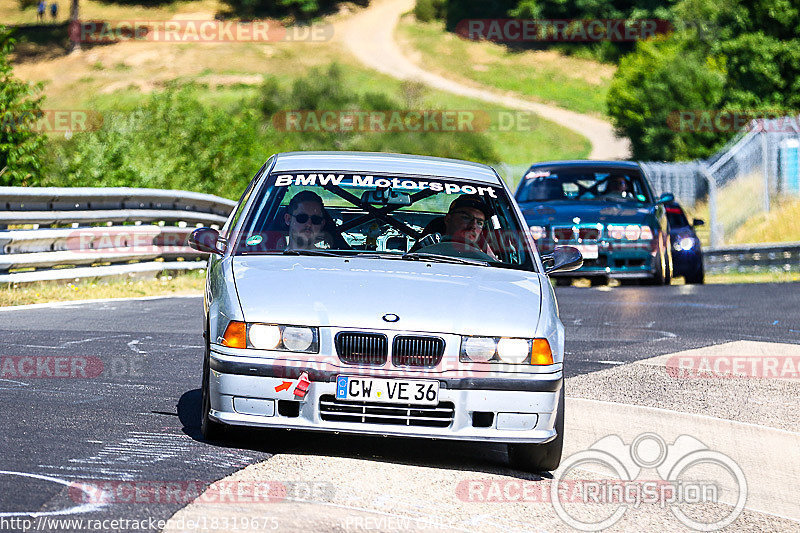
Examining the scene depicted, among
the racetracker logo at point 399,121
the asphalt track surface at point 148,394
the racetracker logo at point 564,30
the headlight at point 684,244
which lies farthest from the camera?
the racetracker logo at point 564,30

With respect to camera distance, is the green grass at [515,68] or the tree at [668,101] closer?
the tree at [668,101]

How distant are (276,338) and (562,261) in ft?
6.77

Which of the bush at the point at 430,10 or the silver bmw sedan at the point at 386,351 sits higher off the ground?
A: the bush at the point at 430,10

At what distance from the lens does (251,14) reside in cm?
10619

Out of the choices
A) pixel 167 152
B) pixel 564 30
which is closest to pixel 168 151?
pixel 167 152

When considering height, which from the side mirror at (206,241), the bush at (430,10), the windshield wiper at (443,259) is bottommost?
the windshield wiper at (443,259)

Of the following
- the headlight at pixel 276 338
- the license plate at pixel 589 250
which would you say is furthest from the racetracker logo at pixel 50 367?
the license plate at pixel 589 250

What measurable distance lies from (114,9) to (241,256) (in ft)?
344

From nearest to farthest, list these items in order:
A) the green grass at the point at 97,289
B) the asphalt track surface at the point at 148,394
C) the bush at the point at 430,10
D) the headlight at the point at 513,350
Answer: the asphalt track surface at the point at 148,394, the headlight at the point at 513,350, the green grass at the point at 97,289, the bush at the point at 430,10

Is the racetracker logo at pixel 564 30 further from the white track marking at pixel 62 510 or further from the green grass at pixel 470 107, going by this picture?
the white track marking at pixel 62 510

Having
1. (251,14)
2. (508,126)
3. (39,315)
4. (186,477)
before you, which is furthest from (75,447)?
(251,14)

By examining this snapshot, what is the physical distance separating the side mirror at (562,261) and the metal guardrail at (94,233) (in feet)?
24.4

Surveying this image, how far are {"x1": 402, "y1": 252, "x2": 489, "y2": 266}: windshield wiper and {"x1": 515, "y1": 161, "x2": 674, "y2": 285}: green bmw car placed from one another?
8.59 meters

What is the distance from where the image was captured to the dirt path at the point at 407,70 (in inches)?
3054
